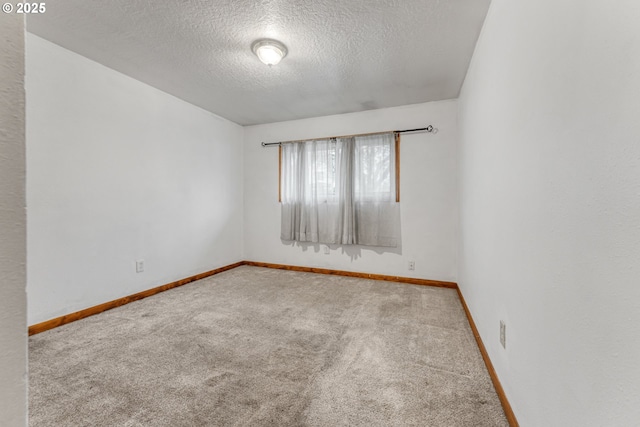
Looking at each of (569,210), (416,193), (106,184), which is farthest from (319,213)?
(569,210)

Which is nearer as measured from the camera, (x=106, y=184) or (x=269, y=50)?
(x=269, y=50)

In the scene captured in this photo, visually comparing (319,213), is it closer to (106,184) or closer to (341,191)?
(341,191)

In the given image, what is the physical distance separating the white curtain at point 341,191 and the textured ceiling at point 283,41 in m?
0.73

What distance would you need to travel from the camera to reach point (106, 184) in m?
2.66

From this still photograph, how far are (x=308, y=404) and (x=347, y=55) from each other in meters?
2.56

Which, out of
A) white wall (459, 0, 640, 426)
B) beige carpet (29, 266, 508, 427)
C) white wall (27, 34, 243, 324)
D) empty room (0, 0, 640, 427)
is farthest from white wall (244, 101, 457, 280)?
white wall (459, 0, 640, 426)

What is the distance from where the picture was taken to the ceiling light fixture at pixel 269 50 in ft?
7.18

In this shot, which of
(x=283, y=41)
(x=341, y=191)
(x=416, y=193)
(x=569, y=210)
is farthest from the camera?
(x=341, y=191)

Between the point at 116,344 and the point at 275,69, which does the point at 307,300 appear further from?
the point at 275,69

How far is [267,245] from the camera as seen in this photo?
444 centimetres

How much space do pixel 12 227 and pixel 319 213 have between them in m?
3.61

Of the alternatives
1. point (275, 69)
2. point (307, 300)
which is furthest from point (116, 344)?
point (275, 69)

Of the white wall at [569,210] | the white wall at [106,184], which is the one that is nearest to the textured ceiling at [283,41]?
the white wall at [106,184]

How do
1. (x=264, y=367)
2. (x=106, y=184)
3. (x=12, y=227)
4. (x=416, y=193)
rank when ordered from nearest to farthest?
(x=12, y=227)
(x=264, y=367)
(x=106, y=184)
(x=416, y=193)
